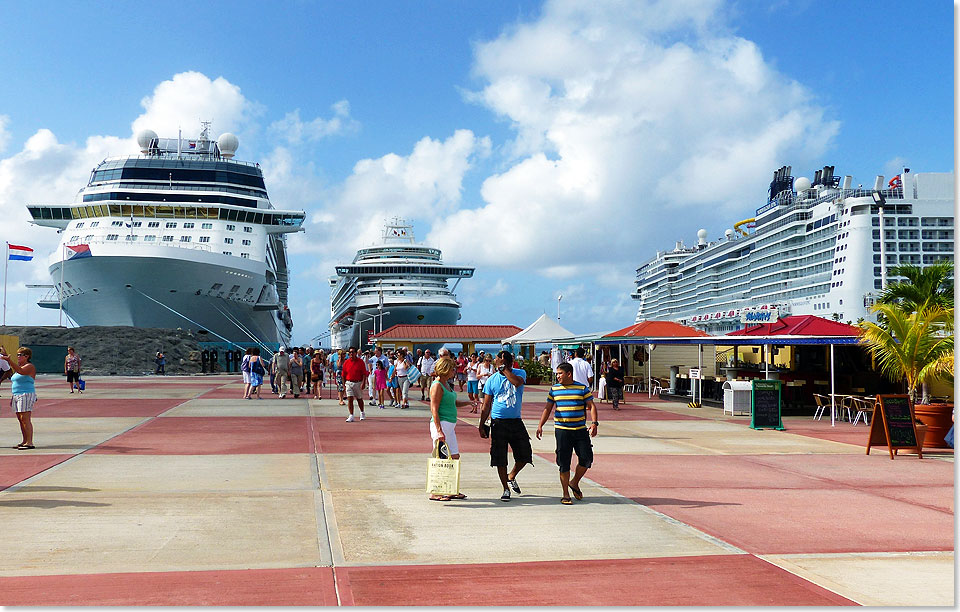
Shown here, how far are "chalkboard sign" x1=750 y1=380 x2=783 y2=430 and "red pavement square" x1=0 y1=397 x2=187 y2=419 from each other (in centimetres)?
1177

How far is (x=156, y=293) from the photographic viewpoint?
144 feet

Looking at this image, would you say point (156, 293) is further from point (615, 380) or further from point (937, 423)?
point (937, 423)

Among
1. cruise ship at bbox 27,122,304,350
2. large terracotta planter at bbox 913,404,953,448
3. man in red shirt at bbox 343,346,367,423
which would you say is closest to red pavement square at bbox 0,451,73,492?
man in red shirt at bbox 343,346,367,423

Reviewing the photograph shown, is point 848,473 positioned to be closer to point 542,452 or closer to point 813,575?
point 542,452

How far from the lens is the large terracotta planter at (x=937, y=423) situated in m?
11.9

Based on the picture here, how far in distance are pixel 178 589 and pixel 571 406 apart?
13.0 ft

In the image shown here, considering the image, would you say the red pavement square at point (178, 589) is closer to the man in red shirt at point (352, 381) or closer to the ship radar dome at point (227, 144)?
the man in red shirt at point (352, 381)

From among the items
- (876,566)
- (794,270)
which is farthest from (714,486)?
(794,270)

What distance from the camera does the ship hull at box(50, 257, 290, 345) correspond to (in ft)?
141

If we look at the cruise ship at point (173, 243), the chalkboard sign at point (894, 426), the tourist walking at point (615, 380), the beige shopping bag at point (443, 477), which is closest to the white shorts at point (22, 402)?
the beige shopping bag at point (443, 477)

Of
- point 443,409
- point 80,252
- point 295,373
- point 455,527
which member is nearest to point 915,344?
point 443,409

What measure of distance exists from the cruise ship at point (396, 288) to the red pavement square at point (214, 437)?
165 ft

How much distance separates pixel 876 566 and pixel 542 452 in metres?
6.41

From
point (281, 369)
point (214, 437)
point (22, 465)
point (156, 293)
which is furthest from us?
point (156, 293)
